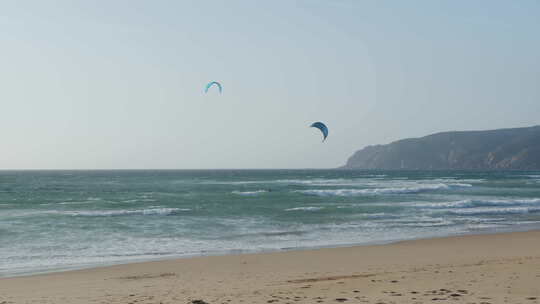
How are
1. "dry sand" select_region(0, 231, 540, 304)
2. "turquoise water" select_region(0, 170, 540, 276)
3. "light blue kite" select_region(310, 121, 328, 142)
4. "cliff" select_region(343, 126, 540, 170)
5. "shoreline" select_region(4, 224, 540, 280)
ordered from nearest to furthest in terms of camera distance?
"dry sand" select_region(0, 231, 540, 304), "shoreline" select_region(4, 224, 540, 280), "turquoise water" select_region(0, 170, 540, 276), "light blue kite" select_region(310, 121, 328, 142), "cliff" select_region(343, 126, 540, 170)

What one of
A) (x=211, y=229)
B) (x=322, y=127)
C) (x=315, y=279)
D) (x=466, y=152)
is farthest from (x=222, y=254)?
(x=466, y=152)

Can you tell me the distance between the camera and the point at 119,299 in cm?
722

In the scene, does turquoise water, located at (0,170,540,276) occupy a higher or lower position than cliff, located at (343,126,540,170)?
lower

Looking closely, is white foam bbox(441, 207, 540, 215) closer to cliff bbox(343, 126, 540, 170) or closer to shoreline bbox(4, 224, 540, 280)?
shoreline bbox(4, 224, 540, 280)

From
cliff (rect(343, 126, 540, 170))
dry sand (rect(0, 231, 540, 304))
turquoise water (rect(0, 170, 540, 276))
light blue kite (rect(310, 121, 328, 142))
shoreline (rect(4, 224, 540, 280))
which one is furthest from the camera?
cliff (rect(343, 126, 540, 170))

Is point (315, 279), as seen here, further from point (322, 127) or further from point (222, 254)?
point (322, 127)

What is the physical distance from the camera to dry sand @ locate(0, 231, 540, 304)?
7.00m

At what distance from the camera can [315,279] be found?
8.53 metres

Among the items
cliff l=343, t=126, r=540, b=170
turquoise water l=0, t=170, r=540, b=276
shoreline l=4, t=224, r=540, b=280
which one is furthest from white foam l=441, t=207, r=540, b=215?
cliff l=343, t=126, r=540, b=170

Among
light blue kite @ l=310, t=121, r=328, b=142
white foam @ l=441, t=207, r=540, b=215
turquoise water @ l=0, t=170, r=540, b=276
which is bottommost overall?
turquoise water @ l=0, t=170, r=540, b=276

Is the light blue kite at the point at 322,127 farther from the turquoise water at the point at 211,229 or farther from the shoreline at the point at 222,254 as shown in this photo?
the shoreline at the point at 222,254

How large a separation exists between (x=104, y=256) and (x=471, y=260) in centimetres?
802

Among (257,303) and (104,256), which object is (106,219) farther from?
(257,303)

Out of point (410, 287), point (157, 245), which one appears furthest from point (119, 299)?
point (157, 245)
